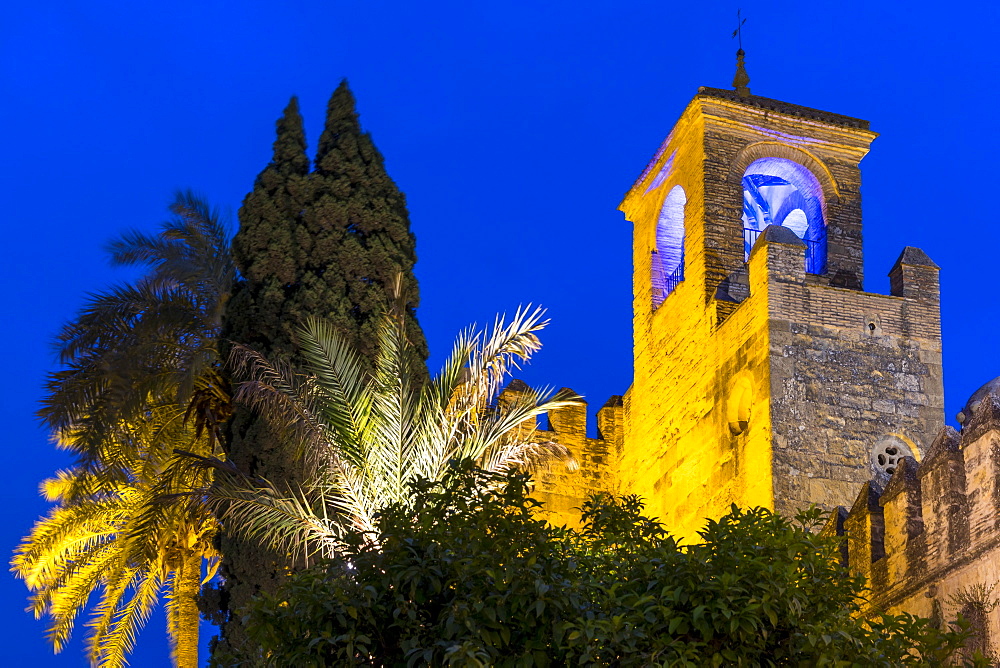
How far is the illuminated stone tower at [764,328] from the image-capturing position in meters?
14.5

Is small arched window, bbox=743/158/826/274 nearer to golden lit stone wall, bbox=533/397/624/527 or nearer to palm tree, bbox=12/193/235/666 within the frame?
golden lit stone wall, bbox=533/397/624/527

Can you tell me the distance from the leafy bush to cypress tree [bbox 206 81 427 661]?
6.09 metres

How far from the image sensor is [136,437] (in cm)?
1553

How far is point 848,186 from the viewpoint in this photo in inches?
696

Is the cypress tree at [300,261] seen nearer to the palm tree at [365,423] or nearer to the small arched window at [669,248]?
the palm tree at [365,423]

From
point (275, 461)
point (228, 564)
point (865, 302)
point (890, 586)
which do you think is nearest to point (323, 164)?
point (275, 461)

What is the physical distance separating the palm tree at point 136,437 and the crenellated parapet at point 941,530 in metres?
7.35

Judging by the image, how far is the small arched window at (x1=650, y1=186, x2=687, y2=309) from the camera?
61.3 ft

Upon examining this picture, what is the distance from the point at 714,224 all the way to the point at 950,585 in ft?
25.6

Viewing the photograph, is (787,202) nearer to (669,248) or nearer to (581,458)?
(669,248)

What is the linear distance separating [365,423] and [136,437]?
3705mm

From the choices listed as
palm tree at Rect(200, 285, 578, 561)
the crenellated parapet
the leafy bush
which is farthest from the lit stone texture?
palm tree at Rect(200, 285, 578, 561)

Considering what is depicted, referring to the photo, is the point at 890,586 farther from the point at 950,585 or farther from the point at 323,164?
the point at 323,164

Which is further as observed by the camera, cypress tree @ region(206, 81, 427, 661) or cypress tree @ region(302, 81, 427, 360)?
cypress tree @ region(302, 81, 427, 360)
